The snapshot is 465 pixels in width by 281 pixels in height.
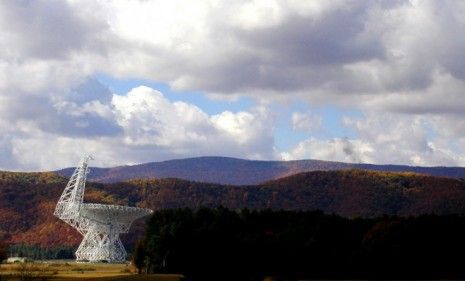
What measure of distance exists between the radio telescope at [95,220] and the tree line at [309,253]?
25.7 metres

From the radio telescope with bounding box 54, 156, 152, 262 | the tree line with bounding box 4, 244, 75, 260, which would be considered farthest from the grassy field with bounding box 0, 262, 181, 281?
the tree line with bounding box 4, 244, 75, 260

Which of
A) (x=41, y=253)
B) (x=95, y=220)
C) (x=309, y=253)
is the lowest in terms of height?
(x=41, y=253)

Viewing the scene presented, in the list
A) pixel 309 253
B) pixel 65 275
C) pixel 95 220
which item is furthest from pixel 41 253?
pixel 309 253

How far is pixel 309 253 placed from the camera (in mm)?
95375

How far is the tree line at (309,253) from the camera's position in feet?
303

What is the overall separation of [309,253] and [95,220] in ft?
157

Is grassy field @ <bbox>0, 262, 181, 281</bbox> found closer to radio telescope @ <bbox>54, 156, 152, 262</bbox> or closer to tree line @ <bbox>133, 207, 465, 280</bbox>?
tree line @ <bbox>133, 207, 465, 280</bbox>

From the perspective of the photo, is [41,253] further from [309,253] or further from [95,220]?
[309,253]

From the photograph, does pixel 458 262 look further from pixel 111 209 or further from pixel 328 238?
pixel 111 209

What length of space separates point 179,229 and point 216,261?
6.95 m

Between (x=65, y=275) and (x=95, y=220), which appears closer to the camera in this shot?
(x=65, y=275)

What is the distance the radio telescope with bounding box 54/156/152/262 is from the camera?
12531 cm

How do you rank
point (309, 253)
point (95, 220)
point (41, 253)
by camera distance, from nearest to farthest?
point (309, 253) → point (95, 220) → point (41, 253)

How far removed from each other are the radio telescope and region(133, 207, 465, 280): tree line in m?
25.7
